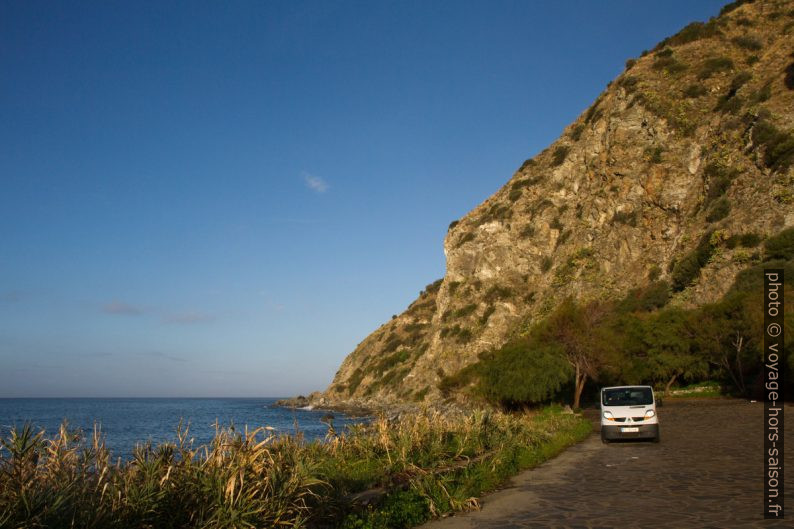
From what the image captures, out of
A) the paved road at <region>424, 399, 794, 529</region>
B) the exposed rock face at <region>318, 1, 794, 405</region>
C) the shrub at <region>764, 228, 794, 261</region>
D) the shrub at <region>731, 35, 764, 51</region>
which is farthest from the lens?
the shrub at <region>731, 35, 764, 51</region>

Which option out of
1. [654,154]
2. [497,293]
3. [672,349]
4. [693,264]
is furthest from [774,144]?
[497,293]

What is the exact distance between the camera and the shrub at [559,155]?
2977 inches

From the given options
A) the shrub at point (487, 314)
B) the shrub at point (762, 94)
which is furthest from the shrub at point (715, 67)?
A: the shrub at point (487, 314)

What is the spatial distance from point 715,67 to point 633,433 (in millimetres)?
64616

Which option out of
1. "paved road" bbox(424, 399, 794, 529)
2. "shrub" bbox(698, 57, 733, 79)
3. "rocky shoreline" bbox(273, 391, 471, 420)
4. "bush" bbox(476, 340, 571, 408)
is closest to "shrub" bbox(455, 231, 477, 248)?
"rocky shoreline" bbox(273, 391, 471, 420)

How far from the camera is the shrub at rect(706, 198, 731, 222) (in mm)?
51000


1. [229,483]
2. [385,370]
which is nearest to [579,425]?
[229,483]

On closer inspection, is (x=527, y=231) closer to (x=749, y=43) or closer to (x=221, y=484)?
(x=749, y=43)

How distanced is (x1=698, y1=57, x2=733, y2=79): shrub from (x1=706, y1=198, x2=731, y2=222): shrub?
76.5 feet

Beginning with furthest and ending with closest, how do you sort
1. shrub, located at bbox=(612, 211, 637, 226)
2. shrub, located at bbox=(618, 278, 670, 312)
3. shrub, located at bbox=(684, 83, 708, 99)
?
shrub, located at bbox=(684, 83, 708, 99) < shrub, located at bbox=(612, 211, 637, 226) < shrub, located at bbox=(618, 278, 670, 312)

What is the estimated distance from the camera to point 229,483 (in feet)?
21.9

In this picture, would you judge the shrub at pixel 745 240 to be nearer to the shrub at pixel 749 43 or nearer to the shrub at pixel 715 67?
the shrub at pixel 715 67

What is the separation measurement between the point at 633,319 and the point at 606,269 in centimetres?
1477

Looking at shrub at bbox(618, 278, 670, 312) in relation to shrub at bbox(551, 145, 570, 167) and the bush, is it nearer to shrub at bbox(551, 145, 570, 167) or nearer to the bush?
the bush
